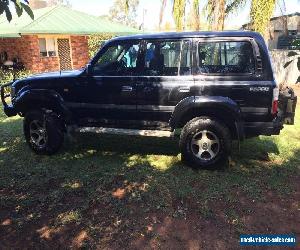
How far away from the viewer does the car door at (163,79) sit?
18.0ft

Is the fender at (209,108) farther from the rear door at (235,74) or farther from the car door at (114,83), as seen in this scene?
the car door at (114,83)

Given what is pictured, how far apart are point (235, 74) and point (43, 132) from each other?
3.69 m

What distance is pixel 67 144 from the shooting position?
7.08 m

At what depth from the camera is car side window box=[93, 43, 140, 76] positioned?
18.9 feet

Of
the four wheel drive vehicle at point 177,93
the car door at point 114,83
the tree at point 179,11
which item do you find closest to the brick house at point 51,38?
the tree at point 179,11

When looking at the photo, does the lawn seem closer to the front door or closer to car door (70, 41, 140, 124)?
car door (70, 41, 140, 124)

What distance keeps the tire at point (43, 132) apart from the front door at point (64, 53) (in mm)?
14222

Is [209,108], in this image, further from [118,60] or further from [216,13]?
[216,13]

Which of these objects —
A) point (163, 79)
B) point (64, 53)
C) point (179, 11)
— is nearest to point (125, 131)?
point (163, 79)

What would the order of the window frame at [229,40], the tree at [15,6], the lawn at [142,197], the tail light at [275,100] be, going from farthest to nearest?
the window frame at [229,40], the tail light at [275,100], the lawn at [142,197], the tree at [15,6]

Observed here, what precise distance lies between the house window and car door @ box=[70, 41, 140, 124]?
14.4 metres

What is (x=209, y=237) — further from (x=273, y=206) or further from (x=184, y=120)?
(x=184, y=120)

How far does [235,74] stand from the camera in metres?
5.31

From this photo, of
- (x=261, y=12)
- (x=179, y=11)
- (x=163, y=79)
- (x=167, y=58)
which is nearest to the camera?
(x=163, y=79)
